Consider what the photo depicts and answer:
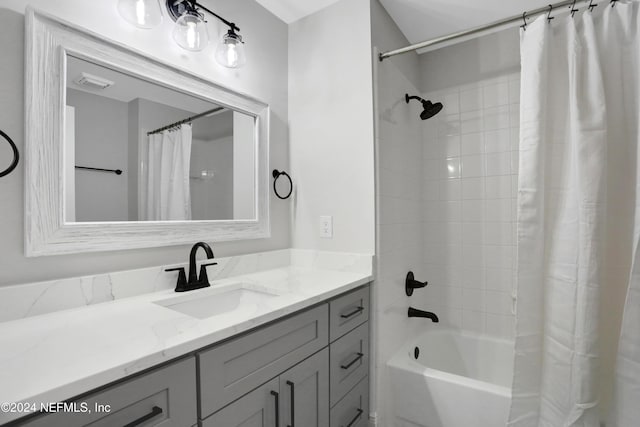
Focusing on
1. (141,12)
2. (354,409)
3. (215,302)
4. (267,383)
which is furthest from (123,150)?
(354,409)

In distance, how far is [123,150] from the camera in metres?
1.19

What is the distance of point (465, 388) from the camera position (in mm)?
1513

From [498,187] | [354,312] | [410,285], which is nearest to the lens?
[354,312]

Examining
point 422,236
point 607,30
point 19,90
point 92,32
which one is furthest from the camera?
point 422,236

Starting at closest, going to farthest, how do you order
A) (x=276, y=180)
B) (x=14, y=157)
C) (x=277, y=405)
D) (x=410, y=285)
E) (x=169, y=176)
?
(x=14, y=157)
(x=277, y=405)
(x=169, y=176)
(x=276, y=180)
(x=410, y=285)

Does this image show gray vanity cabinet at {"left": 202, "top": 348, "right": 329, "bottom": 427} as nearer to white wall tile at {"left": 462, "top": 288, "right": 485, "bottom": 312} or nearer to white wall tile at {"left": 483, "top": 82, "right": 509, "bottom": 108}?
white wall tile at {"left": 462, "top": 288, "right": 485, "bottom": 312}

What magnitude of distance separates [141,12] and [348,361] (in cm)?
162

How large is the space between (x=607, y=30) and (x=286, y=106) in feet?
4.88

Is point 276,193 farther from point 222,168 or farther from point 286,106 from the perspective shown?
point 286,106

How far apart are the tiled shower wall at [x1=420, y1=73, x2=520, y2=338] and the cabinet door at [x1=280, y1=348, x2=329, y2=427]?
4.49 feet

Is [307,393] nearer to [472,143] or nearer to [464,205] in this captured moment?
[464,205]

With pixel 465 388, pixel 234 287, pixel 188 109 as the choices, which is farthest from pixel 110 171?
pixel 465 388

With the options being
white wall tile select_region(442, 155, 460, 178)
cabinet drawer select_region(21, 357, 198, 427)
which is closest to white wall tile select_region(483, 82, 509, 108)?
white wall tile select_region(442, 155, 460, 178)

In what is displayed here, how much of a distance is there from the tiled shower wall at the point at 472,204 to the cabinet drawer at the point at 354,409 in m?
1.01
